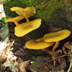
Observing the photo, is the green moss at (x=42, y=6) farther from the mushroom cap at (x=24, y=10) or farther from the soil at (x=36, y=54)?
the soil at (x=36, y=54)

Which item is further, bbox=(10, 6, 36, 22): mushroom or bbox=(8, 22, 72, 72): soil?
bbox=(8, 22, 72, 72): soil

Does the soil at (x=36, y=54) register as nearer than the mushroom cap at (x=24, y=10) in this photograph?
No

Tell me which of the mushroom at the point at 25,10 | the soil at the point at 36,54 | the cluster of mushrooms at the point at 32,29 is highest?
the mushroom at the point at 25,10

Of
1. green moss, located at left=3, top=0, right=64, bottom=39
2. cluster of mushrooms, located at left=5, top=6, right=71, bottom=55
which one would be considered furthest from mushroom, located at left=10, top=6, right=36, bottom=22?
green moss, located at left=3, top=0, right=64, bottom=39

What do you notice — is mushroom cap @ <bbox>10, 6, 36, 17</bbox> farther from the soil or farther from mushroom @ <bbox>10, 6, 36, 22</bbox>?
the soil

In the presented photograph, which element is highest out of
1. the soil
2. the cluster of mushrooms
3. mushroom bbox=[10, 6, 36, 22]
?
mushroom bbox=[10, 6, 36, 22]

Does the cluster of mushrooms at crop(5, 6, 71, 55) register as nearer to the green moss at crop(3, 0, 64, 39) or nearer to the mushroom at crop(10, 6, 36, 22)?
the mushroom at crop(10, 6, 36, 22)

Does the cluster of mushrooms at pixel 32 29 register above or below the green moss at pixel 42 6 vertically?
below

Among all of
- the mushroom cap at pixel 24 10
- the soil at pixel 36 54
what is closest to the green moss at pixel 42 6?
the mushroom cap at pixel 24 10

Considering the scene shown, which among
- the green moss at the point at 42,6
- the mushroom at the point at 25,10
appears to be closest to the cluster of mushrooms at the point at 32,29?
the mushroom at the point at 25,10

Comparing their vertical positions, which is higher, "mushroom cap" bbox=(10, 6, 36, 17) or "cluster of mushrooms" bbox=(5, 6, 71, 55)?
"mushroom cap" bbox=(10, 6, 36, 17)

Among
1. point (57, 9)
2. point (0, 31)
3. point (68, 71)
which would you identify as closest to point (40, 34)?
point (57, 9)
